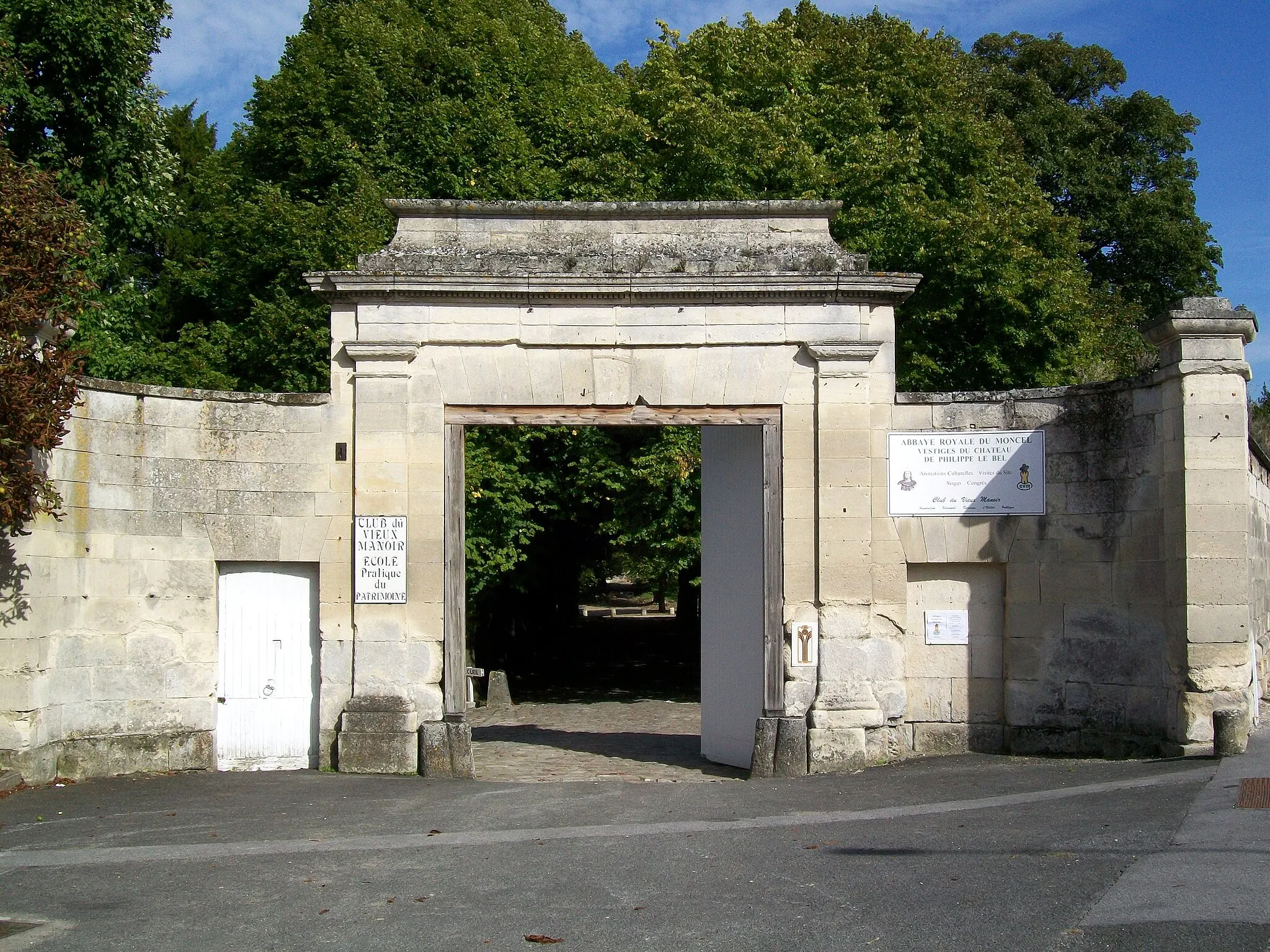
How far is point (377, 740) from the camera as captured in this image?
34.1 feet

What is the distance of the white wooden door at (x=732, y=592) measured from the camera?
11.3m

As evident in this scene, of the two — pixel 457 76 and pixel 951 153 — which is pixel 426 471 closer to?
pixel 457 76

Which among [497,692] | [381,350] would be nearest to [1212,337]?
[381,350]

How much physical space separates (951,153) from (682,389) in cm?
1248

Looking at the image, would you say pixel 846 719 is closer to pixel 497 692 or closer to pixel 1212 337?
pixel 1212 337

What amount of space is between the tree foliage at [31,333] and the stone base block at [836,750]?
658 centimetres

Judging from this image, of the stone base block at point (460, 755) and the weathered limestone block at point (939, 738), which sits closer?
the stone base block at point (460, 755)

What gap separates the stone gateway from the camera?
1046cm

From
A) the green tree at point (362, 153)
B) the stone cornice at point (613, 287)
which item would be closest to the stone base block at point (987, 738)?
the stone cornice at point (613, 287)

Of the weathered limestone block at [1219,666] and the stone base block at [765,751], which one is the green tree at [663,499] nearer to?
the stone base block at [765,751]

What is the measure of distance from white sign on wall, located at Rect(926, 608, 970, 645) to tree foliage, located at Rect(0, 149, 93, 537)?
7.56 m

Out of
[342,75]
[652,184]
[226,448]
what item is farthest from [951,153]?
[226,448]

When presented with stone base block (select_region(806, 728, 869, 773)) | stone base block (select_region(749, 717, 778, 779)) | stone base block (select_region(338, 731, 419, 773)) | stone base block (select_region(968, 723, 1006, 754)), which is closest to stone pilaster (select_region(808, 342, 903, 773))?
stone base block (select_region(806, 728, 869, 773))

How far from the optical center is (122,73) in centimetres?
1639
